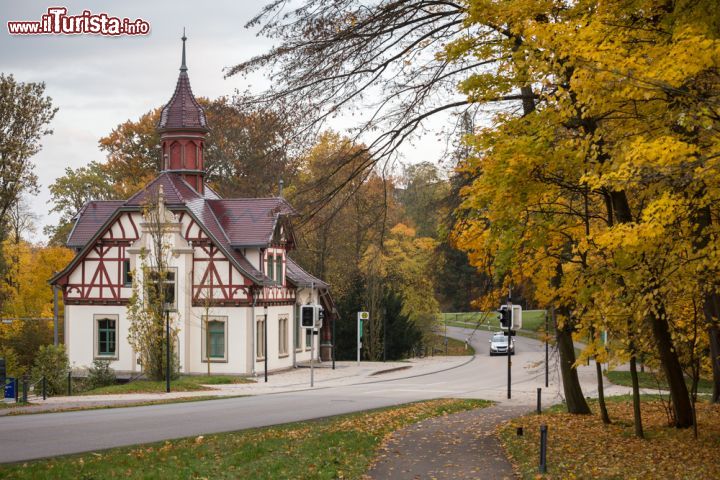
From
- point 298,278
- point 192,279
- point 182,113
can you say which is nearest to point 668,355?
point 192,279

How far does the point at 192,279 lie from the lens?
39.9m

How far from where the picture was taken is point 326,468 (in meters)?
12.9

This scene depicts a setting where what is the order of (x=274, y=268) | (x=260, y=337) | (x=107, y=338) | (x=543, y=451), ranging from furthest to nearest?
1. (x=274, y=268)
2. (x=107, y=338)
3. (x=260, y=337)
4. (x=543, y=451)

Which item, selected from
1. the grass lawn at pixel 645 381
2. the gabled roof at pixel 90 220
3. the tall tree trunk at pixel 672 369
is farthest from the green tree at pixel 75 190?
the tall tree trunk at pixel 672 369

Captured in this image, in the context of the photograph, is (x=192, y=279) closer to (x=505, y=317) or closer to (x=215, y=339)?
(x=215, y=339)

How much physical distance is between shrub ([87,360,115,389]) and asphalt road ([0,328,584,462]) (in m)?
9.66

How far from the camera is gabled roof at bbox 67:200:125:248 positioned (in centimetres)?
4194

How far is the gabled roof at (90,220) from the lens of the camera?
4194cm

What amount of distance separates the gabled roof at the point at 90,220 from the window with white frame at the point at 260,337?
815 centimetres

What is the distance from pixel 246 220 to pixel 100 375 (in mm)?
9454

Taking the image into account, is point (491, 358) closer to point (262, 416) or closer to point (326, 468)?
point (262, 416)

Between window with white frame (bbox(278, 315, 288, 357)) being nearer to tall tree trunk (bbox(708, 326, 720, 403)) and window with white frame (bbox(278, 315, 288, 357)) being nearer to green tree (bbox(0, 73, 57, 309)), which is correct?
green tree (bbox(0, 73, 57, 309))

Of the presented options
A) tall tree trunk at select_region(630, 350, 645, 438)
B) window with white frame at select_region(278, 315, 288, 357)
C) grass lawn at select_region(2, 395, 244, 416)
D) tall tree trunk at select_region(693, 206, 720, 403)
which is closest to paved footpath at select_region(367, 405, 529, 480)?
tall tree trunk at select_region(630, 350, 645, 438)

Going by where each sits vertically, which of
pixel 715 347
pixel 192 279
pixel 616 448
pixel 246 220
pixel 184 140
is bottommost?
pixel 616 448
